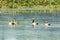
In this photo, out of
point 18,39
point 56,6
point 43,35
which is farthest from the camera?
point 56,6

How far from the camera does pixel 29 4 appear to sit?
98.4m

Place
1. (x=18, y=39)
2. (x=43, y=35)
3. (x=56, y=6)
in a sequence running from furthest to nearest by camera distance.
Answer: (x=56, y=6) < (x=43, y=35) < (x=18, y=39)

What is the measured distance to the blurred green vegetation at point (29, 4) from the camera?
96688 mm

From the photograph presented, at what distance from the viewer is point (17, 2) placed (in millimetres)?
99312

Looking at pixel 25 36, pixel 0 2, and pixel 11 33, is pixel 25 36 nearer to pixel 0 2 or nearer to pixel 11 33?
pixel 11 33

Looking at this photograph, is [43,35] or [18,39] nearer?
[18,39]

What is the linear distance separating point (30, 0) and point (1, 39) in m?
67.9

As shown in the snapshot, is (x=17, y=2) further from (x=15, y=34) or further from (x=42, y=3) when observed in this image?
(x=15, y=34)

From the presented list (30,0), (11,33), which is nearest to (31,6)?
(30,0)

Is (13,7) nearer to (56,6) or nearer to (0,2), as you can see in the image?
(0,2)

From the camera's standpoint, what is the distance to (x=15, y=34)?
36.6 metres

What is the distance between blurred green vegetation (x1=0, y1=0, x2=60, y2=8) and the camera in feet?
317

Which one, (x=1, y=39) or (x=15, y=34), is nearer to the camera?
(x=1, y=39)

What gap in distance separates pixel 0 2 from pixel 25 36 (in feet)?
213
